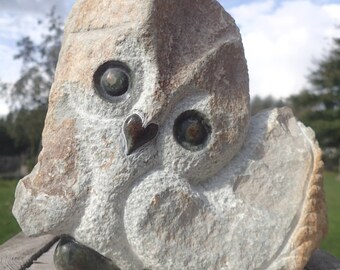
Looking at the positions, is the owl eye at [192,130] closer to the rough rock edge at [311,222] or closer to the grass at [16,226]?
the rough rock edge at [311,222]

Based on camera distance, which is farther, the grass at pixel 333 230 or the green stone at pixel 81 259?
the grass at pixel 333 230

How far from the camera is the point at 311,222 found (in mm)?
3494

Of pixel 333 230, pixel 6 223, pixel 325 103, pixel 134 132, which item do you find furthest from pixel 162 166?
pixel 325 103

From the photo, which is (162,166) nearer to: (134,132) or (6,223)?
(134,132)

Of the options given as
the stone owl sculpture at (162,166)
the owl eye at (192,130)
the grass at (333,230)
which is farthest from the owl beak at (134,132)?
the grass at (333,230)

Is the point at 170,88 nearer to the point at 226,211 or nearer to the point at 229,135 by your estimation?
the point at 229,135

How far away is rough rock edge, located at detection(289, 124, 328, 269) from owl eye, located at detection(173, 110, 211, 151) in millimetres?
678

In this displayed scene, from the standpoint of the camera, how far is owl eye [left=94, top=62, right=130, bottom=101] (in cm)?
352

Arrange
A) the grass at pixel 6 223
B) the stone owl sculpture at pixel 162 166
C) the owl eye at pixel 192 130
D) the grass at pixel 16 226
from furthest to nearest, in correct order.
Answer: the grass at pixel 6 223, the grass at pixel 16 226, the owl eye at pixel 192 130, the stone owl sculpture at pixel 162 166

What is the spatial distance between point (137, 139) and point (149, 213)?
0.42 metres

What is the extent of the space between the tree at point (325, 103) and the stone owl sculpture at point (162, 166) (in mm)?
26209

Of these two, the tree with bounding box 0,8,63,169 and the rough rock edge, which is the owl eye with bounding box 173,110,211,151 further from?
the tree with bounding box 0,8,63,169

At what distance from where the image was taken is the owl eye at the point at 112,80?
352cm

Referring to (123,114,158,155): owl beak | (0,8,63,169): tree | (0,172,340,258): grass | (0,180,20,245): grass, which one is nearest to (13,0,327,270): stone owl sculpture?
(123,114,158,155): owl beak
